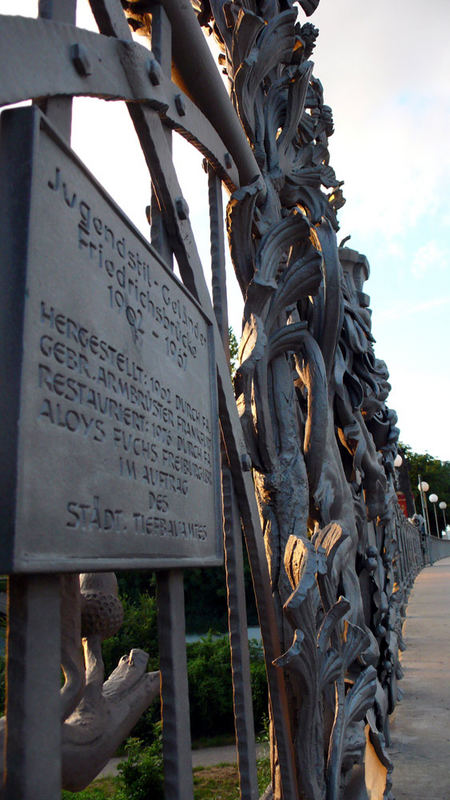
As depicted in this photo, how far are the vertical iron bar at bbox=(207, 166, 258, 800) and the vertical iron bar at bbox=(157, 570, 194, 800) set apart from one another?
47 centimetres

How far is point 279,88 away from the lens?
328cm

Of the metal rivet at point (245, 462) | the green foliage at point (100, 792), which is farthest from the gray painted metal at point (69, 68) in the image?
the green foliage at point (100, 792)

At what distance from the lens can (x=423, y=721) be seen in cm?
476

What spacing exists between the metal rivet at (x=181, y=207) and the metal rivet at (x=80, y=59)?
0.52 metres

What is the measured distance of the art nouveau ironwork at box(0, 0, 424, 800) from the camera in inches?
50.4

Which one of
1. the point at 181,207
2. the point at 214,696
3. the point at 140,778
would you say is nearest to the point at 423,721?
the point at 140,778

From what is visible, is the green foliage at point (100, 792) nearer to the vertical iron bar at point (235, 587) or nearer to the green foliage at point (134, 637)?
the green foliage at point (134, 637)

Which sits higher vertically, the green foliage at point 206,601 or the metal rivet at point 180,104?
the metal rivet at point 180,104

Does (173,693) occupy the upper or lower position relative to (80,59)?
lower

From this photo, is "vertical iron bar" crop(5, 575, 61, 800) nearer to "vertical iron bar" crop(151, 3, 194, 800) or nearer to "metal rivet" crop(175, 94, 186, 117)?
"vertical iron bar" crop(151, 3, 194, 800)

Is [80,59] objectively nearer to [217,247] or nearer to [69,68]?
[69,68]

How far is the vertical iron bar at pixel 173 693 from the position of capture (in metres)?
1.45

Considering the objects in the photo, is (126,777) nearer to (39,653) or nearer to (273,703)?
(273,703)

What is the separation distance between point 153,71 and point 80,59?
0.40m
